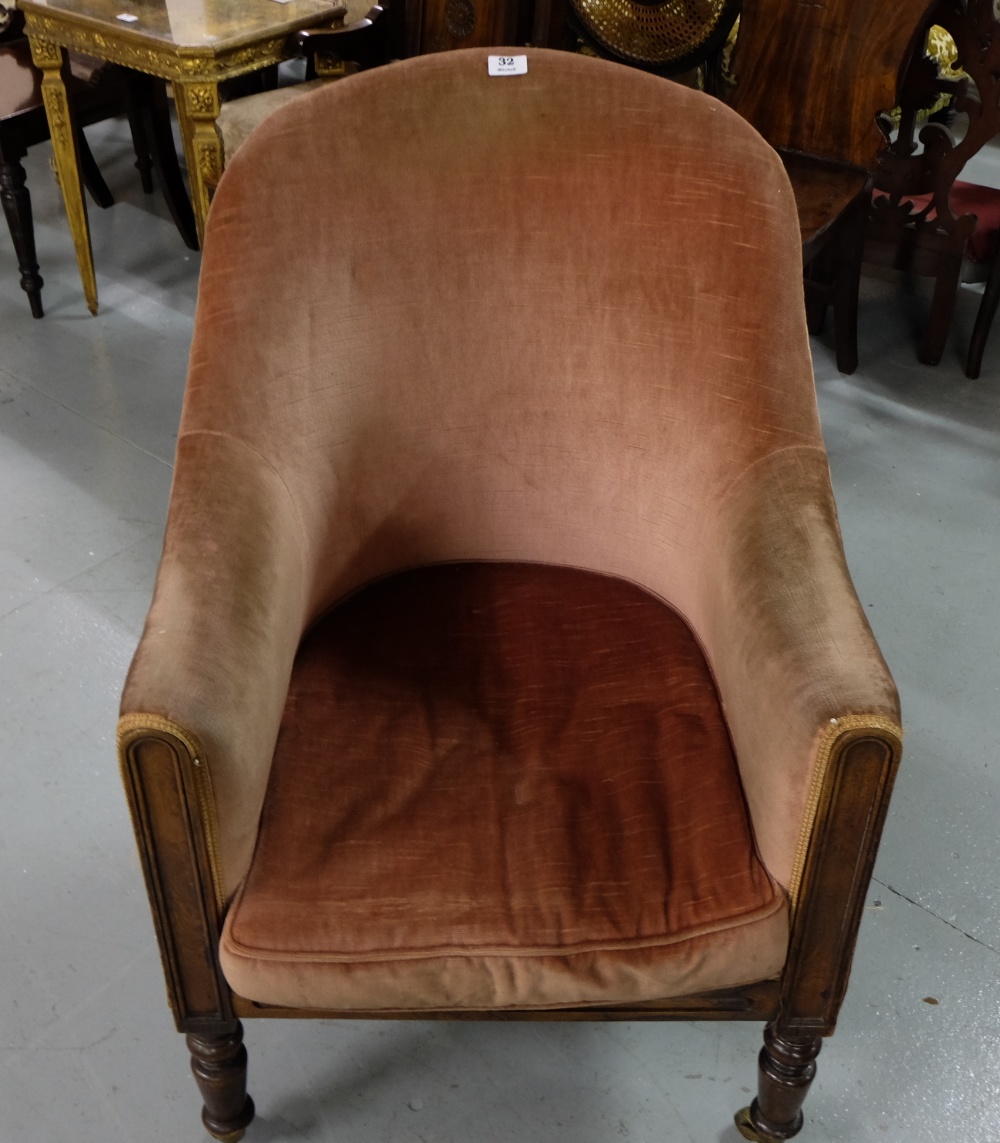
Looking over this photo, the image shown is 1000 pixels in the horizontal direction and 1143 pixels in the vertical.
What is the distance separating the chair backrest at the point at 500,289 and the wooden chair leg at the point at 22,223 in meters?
1.59

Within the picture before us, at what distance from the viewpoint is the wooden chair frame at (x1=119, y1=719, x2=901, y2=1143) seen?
845 millimetres

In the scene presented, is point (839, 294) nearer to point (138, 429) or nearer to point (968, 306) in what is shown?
point (968, 306)

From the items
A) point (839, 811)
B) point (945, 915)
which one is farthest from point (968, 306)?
point (839, 811)

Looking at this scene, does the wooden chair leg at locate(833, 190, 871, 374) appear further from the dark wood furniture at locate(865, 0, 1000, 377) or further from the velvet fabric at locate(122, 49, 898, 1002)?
the velvet fabric at locate(122, 49, 898, 1002)

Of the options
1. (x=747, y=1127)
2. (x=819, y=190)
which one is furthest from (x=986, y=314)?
(x=747, y=1127)

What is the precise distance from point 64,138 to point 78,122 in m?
0.22

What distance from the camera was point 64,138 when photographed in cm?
241

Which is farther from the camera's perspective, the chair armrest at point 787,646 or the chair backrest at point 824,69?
the chair backrest at point 824,69

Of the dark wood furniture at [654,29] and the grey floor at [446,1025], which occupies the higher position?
the dark wood furniture at [654,29]

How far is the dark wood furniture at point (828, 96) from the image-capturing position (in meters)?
2.13

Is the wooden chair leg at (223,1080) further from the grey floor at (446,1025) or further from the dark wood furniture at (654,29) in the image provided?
the dark wood furniture at (654,29)

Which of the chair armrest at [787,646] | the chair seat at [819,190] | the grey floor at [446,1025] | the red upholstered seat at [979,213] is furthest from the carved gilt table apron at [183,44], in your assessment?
the chair armrest at [787,646]

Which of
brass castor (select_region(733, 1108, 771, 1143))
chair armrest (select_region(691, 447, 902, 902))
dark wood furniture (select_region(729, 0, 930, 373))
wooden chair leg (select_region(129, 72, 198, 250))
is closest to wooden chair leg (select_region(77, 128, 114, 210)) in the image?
wooden chair leg (select_region(129, 72, 198, 250))

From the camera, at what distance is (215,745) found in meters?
0.85
